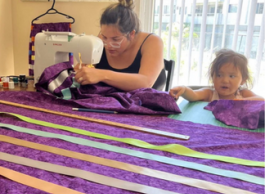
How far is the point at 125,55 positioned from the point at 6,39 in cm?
136

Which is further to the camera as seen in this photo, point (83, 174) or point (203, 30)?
point (203, 30)

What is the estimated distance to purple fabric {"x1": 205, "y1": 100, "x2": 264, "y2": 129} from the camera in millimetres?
A: 758

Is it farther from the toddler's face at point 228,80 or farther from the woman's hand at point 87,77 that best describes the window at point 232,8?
the woman's hand at point 87,77

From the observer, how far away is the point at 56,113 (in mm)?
835

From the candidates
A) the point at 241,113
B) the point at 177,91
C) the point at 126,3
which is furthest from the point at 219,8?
the point at 241,113

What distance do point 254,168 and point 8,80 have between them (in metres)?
1.13

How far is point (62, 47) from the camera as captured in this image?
1066mm

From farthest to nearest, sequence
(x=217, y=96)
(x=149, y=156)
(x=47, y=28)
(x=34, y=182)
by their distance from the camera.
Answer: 1. (x=47, y=28)
2. (x=217, y=96)
3. (x=149, y=156)
4. (x=34, y=182)

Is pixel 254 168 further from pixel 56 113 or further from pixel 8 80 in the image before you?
pixel 8 80

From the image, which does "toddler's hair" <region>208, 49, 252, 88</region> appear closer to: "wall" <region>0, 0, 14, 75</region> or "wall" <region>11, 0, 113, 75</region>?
"wall" <region>11, 0, 113, 75</region>

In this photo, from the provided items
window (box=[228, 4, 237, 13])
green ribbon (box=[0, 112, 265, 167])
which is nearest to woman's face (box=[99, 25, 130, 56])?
green ribbon (box=[0, 112, 265, 167])

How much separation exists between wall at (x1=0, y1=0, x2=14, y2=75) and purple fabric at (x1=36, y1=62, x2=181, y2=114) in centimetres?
136

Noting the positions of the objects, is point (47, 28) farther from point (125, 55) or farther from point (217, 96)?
point (217, 96)

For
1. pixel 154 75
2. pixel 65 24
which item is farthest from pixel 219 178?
pixel 65 24
